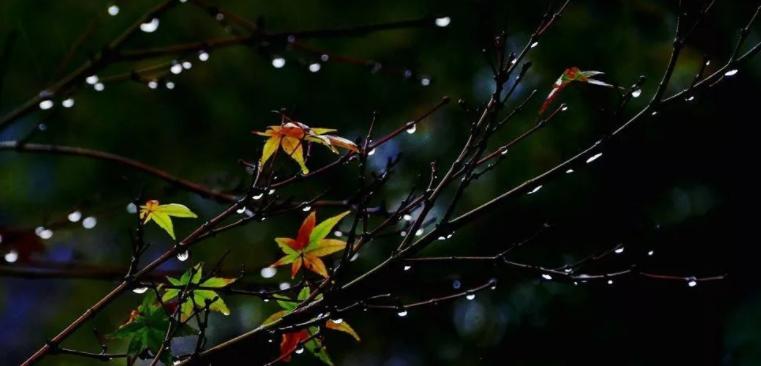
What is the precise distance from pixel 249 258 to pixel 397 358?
0.85 meters

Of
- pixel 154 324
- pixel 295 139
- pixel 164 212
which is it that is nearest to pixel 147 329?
pixel 154 324

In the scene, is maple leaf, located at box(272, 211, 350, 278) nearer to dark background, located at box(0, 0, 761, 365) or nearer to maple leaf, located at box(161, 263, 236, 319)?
maple leaf, located at box(161, 263, 236, 319)

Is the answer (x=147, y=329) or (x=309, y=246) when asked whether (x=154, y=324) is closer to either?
(x=147, y=329)

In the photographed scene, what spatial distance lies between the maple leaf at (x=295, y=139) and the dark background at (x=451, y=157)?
5.88 feet

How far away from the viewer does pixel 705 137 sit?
3316 millimetres

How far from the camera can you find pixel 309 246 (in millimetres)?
1230

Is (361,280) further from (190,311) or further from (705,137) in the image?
(705,137)

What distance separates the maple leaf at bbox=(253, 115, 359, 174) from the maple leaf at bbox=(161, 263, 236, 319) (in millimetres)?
208

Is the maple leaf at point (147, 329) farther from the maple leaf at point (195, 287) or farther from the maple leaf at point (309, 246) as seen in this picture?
the maple leaf at point (309, 246)

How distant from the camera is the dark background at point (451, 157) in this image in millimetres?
3041

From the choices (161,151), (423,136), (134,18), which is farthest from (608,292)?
(134,18)

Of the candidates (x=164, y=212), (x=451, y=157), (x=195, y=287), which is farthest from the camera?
Answer: (x=451, y=157)

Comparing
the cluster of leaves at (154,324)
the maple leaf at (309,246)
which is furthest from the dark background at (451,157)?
the cluster of leaves at (154,324)

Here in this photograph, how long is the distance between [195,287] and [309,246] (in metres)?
0.24
